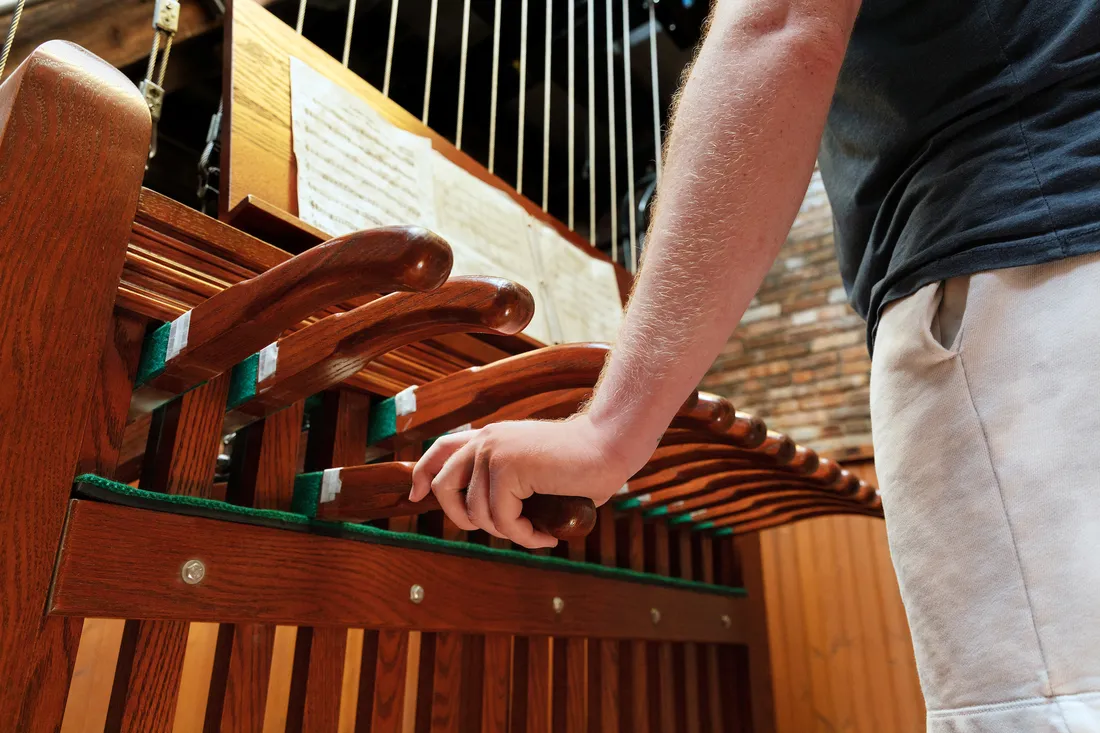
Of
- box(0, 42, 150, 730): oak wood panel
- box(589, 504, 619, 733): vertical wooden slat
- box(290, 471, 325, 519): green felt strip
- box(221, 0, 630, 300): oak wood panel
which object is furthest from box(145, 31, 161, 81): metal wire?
box(589, 504, 619, 733): vertical wooden slat

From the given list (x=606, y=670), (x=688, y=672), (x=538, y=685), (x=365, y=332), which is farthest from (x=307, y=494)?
(x=688, y=672)

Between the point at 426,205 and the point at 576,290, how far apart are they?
1.66 ft

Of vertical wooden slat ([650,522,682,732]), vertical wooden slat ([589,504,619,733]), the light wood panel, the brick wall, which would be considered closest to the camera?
vertical wooden slat ([589,504,619,733])

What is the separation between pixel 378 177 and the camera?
1512mm

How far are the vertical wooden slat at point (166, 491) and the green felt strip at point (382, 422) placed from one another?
22 centimetres

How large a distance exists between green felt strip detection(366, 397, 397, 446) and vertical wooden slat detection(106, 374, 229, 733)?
0.22 metres

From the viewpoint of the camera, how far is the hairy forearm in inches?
24.0

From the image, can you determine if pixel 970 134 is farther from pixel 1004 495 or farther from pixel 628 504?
pixel 628 504

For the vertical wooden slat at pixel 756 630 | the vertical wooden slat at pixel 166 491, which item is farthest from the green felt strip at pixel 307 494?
the vertical wooden slat at pixel 756 630

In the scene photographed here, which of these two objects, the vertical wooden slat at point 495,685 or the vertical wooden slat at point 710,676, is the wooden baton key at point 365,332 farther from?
the vertical wooden slat at point 710,676

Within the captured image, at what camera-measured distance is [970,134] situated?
731 mm

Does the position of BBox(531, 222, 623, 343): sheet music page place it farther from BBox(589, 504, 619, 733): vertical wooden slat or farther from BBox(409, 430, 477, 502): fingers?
BBox(409, 430, 477, 502): fingers

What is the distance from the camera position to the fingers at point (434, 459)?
2.47ft

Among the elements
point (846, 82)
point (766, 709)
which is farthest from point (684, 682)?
point (846, 82)
